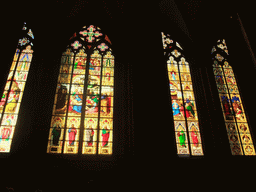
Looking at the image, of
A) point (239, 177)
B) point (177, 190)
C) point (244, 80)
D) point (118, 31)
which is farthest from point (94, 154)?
point (244, 80)

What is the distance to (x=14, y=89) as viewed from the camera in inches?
298

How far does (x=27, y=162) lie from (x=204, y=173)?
441 centimetres

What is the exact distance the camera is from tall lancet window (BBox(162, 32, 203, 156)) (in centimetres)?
729

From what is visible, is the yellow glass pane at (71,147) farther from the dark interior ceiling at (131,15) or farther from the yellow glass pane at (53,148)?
the dark interior ceiling at (131,15)

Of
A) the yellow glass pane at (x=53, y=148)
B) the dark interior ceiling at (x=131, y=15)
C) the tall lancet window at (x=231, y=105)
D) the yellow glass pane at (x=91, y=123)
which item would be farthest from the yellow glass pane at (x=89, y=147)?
the tall lancet window at (x=231, y=105)

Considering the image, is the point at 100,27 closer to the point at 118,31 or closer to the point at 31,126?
the point at 118,31

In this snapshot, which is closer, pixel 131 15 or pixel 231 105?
pixel 231 105

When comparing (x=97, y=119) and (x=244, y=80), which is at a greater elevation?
(x=244, y=80)

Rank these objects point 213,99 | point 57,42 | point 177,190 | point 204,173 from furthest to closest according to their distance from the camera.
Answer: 1. point 57,42
2. point 213,99
3. point 204,173
4. point 177,190

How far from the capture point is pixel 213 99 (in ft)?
25.8

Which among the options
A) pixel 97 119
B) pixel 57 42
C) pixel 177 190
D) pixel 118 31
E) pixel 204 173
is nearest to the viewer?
pixel 177 190

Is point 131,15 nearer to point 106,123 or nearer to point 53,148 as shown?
point 106,123

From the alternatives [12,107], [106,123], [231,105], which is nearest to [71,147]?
[106,123]

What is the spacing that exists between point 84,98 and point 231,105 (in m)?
4.61
